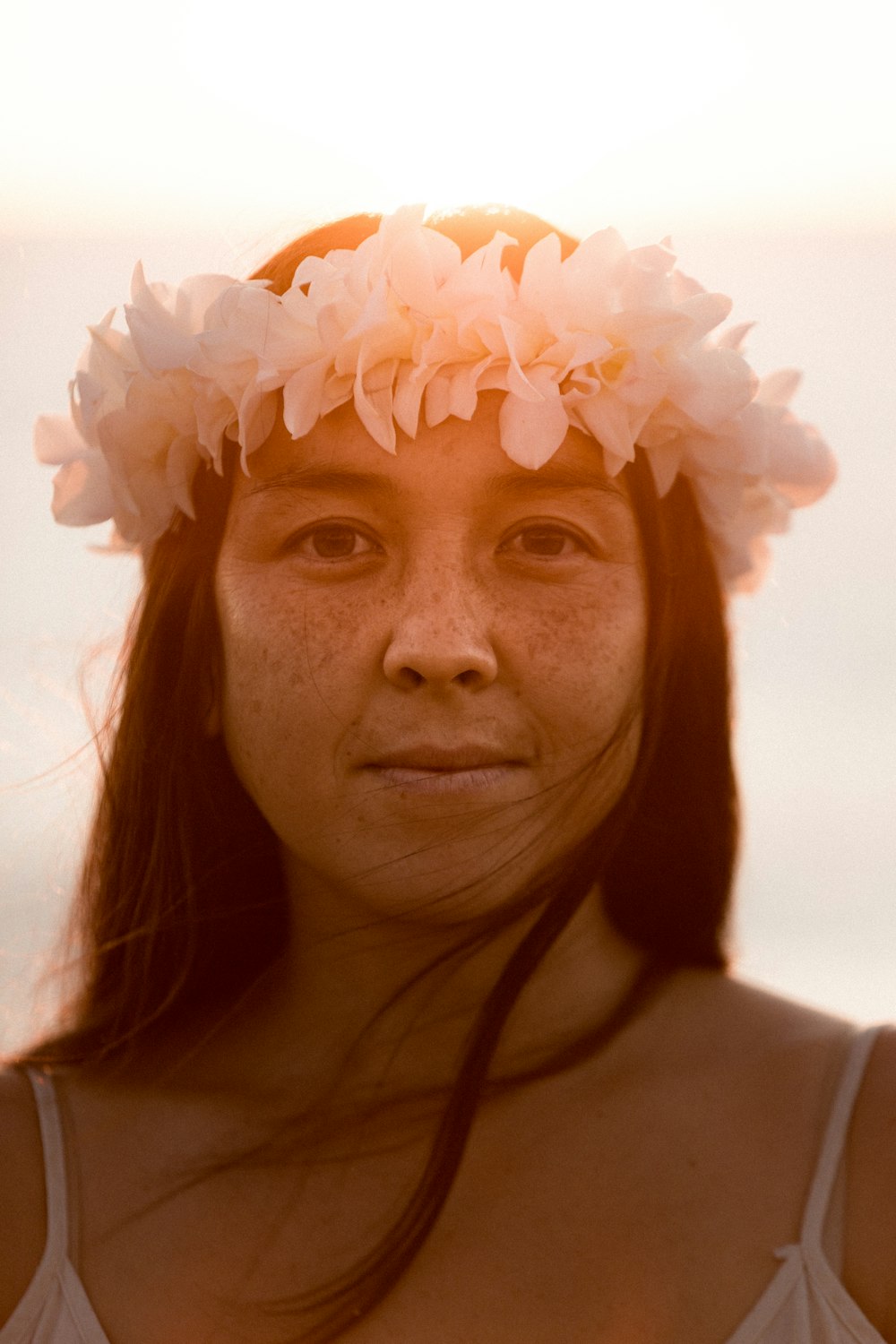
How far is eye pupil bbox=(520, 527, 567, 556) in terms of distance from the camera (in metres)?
2.32

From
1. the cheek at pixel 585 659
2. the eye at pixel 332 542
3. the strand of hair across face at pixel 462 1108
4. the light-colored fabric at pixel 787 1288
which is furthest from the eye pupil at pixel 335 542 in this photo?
the light-colored fabric at pixel 787 1288

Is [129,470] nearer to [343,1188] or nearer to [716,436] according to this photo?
[716,436]

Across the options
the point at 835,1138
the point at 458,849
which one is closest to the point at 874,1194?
the point at 835,1138

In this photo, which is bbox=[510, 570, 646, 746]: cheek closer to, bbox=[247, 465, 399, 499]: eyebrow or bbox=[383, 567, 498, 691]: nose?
bbox=[383, 567, 498, 691]: nose

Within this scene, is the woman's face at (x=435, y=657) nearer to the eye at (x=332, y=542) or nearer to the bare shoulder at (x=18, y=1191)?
the eye at (x=332, y=542)

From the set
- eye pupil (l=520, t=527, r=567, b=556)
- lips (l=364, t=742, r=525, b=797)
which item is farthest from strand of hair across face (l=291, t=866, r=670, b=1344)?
eye pupil (l=520, t=527, r=567, b=556)

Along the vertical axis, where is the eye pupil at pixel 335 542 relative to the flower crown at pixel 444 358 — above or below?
below

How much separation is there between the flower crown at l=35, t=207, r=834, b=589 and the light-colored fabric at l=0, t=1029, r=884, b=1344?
869 mm

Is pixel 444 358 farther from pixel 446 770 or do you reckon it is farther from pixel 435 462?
pixel 446 770

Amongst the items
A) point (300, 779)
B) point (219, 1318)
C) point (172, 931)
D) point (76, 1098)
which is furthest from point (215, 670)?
point (219, 1318)

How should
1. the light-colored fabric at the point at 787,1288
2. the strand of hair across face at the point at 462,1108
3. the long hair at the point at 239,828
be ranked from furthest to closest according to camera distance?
the long hair at the point at 239,828 < the strand of hair across face at the point at 462,1108 < the light-colored fabric at the point at 787,1288

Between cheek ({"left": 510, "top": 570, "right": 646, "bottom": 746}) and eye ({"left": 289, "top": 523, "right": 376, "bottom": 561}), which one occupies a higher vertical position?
eye ({"left": 289, "top": 523, "right": 376, "bottom": 561})

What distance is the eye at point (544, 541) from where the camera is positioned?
7.58 ft

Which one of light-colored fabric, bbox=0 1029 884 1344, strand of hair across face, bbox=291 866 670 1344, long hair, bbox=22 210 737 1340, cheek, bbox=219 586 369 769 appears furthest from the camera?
long hair, bbox=22 210 737 1340
